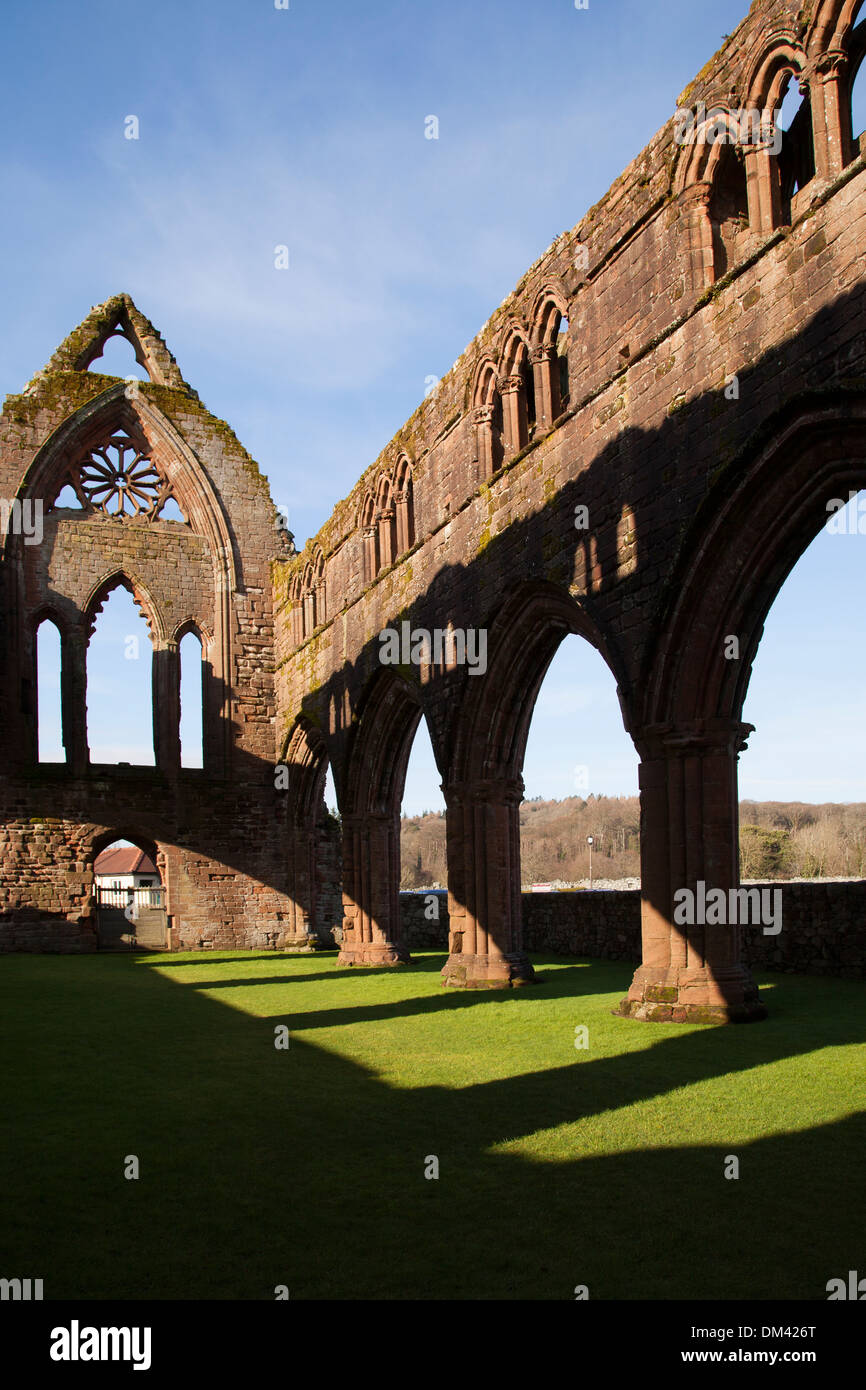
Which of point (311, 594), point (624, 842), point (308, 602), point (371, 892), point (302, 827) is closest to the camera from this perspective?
point (371, 892)

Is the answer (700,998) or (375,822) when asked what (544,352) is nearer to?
(700,998)

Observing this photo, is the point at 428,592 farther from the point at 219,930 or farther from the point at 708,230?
the point at 219,930

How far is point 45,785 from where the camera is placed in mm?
19000

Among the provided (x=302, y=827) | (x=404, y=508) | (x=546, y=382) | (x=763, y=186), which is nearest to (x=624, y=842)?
(x=302, y=827)

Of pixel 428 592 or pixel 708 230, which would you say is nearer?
pixel 708 230

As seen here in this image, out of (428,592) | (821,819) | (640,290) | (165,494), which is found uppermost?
(165,494)

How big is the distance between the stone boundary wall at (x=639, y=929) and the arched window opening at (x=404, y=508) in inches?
214

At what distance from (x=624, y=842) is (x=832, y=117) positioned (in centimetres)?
7932

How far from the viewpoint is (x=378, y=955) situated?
51.1ft

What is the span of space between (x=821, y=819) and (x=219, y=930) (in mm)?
59654

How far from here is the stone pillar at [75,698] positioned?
63.2 feet

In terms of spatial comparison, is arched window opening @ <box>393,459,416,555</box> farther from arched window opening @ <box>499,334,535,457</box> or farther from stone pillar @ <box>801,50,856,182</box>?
stone pillar @ <box>801,50,856,182</box>
